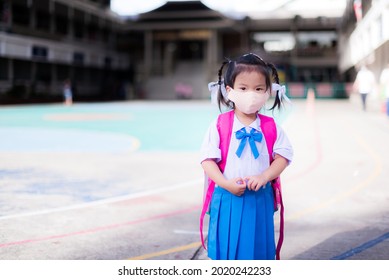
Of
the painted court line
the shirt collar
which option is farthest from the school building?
the shirt collar

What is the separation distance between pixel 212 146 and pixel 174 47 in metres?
53.9

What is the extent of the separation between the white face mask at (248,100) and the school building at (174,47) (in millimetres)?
39370

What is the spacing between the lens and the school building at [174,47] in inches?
1745

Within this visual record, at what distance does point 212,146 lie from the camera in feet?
10.2

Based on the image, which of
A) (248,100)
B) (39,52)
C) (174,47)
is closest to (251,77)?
(248,100)

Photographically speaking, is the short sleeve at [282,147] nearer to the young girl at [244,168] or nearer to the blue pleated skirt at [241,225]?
the young girl at [244,168]

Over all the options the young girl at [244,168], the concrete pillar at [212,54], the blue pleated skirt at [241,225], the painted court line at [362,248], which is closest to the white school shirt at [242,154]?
the young girl at [244,168]

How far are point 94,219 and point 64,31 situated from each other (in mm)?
42769

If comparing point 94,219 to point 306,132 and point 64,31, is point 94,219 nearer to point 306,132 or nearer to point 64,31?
point 306,132

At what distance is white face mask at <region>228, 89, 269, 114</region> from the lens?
9.71 feet

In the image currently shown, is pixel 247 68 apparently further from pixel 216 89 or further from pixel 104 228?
pixel 104 228

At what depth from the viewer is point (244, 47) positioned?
5441 centimetres

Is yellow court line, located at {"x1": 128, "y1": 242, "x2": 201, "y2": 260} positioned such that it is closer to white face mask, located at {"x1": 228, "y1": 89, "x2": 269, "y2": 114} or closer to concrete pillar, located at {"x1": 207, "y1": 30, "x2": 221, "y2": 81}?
white face mask, located at {"x1": 228, "y1": 89, "x2": 269, "y2": 114}

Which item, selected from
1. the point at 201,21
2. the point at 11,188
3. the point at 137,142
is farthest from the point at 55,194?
the point at 201,21
